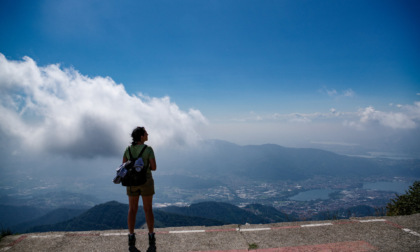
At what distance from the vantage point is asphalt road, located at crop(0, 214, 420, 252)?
3.88 meters

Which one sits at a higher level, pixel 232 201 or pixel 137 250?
pixel 137 250

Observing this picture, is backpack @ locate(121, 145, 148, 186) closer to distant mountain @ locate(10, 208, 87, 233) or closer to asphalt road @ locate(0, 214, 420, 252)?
asphalt road @ locate(0, 214, 420, 252)

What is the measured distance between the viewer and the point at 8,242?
13.9 feet

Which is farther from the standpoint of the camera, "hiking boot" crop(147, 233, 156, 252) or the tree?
the tree

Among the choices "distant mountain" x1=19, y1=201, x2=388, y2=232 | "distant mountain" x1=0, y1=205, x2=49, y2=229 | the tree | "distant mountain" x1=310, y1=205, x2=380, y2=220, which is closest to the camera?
"distant mountain" x1=310, y1=205, x2=380, y2=220

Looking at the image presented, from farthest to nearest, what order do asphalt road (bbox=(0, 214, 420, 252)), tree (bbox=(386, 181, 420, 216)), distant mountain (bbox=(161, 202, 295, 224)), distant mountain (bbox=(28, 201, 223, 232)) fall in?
distant mountain (bbox=(161, 202, 295, 224))
distant mountain (bbox=(28, 201, 223, 232))
tree (bbox=(386, 181, 420, 216))
asphalt road (bbox=(0, 214, 420, 252))

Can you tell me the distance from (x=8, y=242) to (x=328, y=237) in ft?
Answer: 21.4

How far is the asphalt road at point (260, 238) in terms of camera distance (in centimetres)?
388

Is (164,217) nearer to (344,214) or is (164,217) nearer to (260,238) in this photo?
(344,214)

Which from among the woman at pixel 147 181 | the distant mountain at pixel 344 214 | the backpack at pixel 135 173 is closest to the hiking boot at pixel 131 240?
the woman at pixel 147 181

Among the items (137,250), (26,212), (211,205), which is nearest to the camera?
(137,250)

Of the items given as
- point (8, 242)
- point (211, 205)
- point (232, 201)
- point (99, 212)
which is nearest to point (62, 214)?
point (99, 212)

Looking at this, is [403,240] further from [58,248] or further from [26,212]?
[26,212]

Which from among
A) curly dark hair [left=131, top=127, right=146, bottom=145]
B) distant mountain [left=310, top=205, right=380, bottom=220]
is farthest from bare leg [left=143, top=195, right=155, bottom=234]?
distant mountain [left=310, top=205, right=380, bottom=220]
